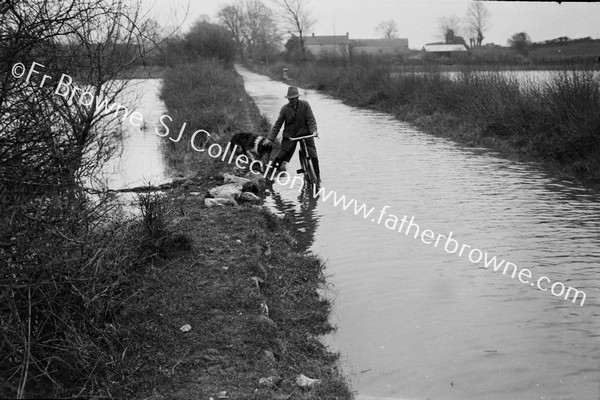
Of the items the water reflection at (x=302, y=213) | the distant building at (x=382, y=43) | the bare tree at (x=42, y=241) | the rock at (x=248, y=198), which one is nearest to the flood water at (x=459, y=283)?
the water reflection at (x=302, y=213)

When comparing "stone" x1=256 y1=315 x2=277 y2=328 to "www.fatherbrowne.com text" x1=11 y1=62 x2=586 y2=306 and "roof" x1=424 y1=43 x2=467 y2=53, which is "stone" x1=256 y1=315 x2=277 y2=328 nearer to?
"www.fatherbrowne.com text" x1=11 y1=62 x2=586 y2=306

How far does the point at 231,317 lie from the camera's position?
19.8 feet

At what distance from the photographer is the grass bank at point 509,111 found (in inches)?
596

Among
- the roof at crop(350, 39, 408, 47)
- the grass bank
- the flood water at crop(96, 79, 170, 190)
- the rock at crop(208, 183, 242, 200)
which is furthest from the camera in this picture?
the roof at crop(350, 39, 408, 47)

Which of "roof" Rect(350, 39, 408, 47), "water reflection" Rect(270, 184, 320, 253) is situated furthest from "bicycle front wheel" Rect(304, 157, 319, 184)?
"roof" Rect(350, 39, 408, 47)

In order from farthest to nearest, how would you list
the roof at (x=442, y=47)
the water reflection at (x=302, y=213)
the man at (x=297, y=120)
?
the roof at (x=442, y=47)
the man at (x=297, y=120)
the water reflection at (x=302, y=213)

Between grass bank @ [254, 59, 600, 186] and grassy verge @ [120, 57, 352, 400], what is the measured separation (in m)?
8.26

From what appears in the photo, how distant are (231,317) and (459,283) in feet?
9.88

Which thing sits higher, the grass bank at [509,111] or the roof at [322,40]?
the roof at [322,40]

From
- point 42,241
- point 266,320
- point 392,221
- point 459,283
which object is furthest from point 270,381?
point 392,221

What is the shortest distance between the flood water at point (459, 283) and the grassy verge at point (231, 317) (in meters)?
0.40

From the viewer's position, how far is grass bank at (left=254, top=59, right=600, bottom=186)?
49.6 ft

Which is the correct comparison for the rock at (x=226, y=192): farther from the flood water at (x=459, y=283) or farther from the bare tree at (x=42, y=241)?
the bare tree at (x=42, y=241)

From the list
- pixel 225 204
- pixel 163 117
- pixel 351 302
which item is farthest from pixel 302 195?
pixel 163 117
